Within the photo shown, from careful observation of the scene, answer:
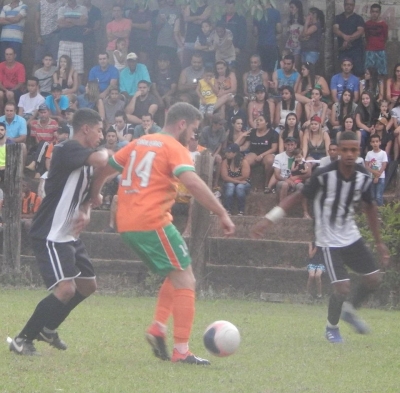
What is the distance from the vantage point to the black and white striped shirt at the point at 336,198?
898 centimetres

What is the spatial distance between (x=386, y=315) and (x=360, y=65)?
7.61 m

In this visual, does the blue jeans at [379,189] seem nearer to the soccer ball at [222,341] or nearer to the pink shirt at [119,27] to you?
the pink shirt at [119,27]

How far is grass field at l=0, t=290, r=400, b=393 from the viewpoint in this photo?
6.52 meters

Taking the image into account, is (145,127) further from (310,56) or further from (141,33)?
(310,56)

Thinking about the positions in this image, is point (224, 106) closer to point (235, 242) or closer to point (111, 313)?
point (235, 242)

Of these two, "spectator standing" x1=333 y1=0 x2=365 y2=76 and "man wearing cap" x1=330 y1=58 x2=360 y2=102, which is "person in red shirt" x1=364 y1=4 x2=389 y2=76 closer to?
"spectator standing" x1=333 y1=0 x2=365 y2=76

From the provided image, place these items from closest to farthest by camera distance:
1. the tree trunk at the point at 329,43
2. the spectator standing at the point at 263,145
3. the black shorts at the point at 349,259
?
1. the black shorts at the point at 349,259
2. the spectator standing at the point at 263,145
3. the tree trunk at the point at 329,43

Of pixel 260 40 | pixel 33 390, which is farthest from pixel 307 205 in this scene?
pixel 33 390

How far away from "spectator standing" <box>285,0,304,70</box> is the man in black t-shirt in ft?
38.9

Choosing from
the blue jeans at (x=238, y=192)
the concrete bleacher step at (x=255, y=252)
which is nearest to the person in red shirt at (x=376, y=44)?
the blue jeans at (x=238, y=192)

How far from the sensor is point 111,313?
1166 centimetres

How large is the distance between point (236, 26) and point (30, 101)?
4.51m

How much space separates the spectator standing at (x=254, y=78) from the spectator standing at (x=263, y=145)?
1563mm

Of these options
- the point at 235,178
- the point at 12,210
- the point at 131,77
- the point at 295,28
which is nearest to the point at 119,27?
the point at 131,77
